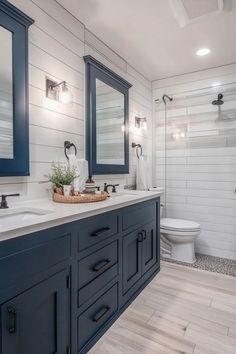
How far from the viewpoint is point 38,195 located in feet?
5.39

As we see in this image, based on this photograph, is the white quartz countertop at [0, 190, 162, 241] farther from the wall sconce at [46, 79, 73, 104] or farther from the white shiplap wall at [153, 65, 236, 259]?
the white shiplap wall at [153, 65, 236, 259]

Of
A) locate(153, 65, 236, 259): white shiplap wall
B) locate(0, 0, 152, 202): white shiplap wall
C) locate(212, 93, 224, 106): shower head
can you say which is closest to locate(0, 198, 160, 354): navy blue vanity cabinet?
locate(0, 0, 152, 202): white shiplap wall

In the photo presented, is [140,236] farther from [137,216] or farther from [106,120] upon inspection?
[106,120]

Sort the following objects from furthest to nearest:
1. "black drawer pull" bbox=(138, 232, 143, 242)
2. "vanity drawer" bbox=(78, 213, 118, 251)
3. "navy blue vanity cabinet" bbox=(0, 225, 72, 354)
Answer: "black drawer pull" bbox=(138, 232, 143, 242), "vanity drawer" bbox=(78, 213, 118, 251), "navy blue vanity cabinet" bbox=(0, 225, 72, 354)

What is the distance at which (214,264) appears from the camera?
266 cm

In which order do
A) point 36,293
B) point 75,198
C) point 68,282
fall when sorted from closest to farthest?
point 36,293 < point 68,282 < point 75,198

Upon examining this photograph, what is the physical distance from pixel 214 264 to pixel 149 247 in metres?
0.99

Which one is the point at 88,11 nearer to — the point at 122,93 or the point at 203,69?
the point at 122,93

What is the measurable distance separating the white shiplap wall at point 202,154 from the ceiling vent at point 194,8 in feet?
3.77

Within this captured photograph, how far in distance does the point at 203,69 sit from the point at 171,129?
84 cm

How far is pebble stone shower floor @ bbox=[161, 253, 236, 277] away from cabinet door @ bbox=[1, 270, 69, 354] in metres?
1.85

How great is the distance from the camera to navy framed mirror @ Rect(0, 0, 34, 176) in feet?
4.53

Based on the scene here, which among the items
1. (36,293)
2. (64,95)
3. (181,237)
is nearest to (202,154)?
(181,237)

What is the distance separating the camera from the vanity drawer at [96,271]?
1.30m
